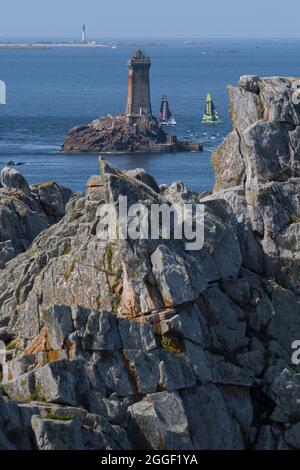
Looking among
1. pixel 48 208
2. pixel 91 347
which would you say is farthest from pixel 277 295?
pixel 48 208

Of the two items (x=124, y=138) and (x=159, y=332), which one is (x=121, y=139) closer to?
(x=124, y=138)

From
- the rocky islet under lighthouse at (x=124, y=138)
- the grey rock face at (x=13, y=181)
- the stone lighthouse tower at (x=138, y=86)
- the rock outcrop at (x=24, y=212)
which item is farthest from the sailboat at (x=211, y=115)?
the rock outcrop at (x=24, y=212)

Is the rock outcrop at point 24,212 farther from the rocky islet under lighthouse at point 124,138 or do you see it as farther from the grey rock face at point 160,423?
the rocky islet under lighthouse at point 124,138

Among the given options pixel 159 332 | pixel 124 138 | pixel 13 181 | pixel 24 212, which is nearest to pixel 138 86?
pixel 124 138

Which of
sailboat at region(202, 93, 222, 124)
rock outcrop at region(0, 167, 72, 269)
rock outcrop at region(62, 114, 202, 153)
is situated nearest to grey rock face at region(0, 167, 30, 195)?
rock outcrop at region(0, 167, 72, 269)

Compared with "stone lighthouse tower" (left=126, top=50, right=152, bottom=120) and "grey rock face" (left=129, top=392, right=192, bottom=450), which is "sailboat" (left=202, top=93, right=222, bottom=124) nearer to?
"stone lighthouse tower" (left=126, top=50, right=152, bottom=120)

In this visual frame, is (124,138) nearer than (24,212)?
No
